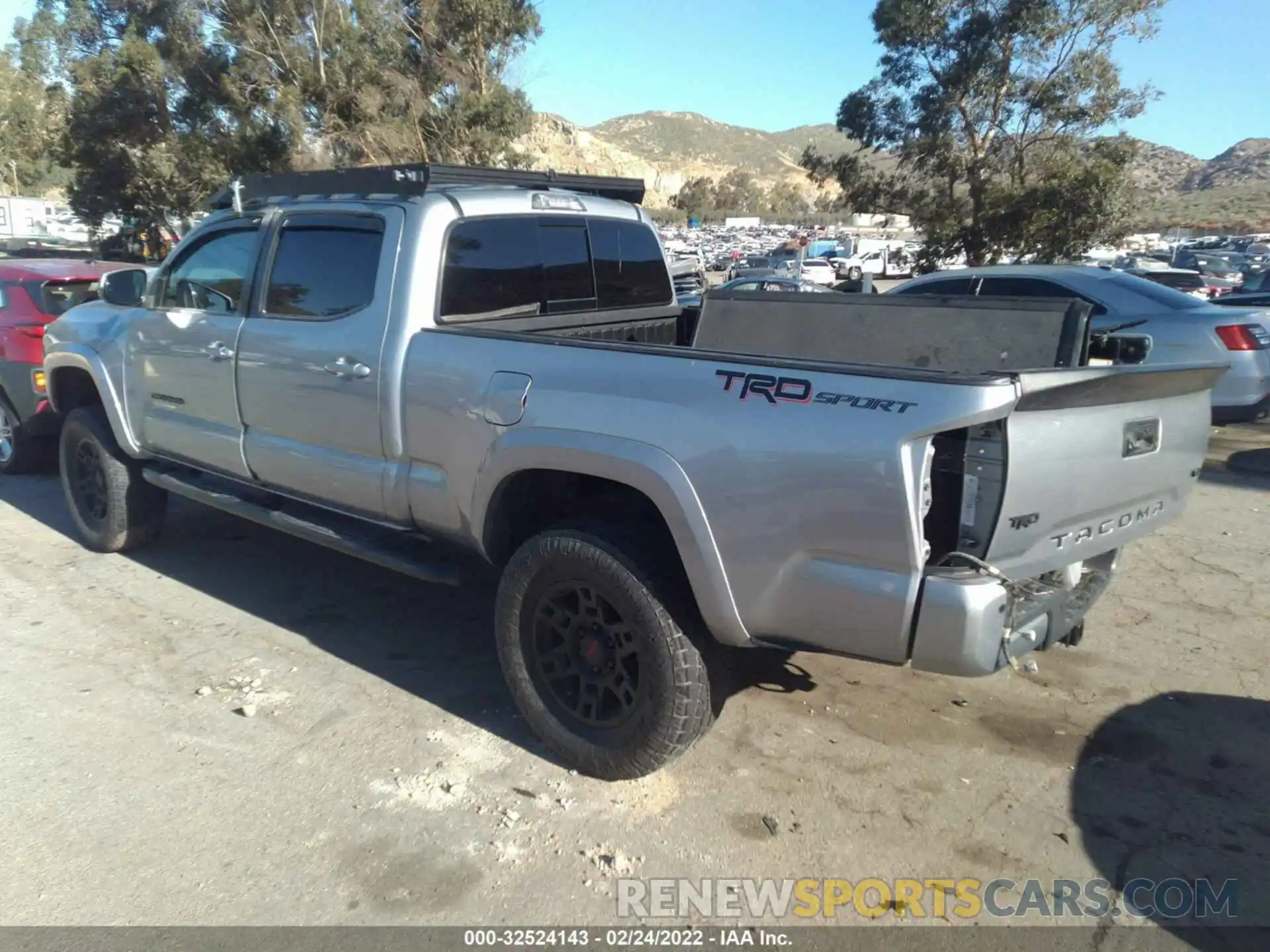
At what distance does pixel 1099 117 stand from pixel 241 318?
1882cm

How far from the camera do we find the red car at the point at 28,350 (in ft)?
23.7

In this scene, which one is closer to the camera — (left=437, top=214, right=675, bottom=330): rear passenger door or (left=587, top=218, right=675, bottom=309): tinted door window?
(left=437, top=214, right=675, bottom=330): rear passenger door

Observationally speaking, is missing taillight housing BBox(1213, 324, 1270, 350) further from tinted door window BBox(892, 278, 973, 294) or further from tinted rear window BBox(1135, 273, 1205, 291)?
→ tinted rear window BBox(1135, 273, 1205, 291)

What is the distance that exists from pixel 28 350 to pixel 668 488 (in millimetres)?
6427

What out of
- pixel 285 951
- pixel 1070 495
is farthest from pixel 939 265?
pixel 285 951

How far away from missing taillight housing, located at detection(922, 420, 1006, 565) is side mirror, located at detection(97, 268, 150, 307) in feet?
15.0

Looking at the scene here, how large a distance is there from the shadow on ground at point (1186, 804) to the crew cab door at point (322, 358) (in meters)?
2.99

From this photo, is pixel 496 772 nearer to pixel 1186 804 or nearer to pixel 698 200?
pixel 1186 804

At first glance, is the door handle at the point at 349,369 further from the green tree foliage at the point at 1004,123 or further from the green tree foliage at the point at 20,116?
the green tree foliage at the point at 20,116

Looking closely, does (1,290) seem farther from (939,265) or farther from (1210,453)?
(939,265)

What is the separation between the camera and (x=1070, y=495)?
9.25 feet

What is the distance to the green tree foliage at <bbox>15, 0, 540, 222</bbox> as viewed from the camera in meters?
25.8

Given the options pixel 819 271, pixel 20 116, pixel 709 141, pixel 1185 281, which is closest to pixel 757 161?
pixel 709 141

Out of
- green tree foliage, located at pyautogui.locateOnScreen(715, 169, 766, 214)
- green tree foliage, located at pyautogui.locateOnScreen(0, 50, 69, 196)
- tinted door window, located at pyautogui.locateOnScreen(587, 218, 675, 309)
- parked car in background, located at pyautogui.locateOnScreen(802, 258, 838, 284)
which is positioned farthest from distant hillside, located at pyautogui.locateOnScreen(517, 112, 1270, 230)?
green tree foliage, located at pyautogui.locateOnScreen(0, 50, 69, 196)
